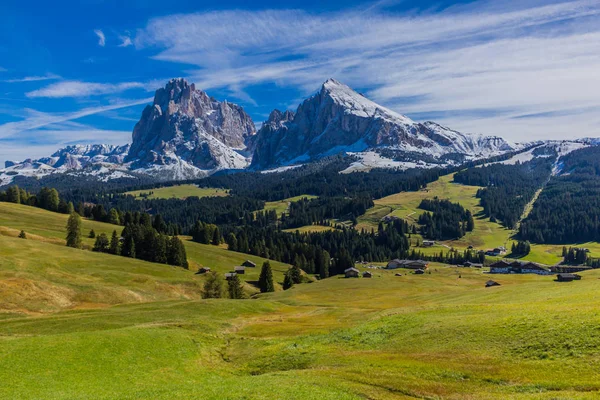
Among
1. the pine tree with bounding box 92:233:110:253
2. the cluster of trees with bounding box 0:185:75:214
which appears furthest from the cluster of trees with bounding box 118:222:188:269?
the cluster of trees with bounding box 0:185:75:214

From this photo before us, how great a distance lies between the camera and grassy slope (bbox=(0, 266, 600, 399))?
27.5 metres

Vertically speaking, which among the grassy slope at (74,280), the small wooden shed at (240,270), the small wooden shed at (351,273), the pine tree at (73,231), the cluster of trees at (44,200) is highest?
the cluster of trees at (44,200)

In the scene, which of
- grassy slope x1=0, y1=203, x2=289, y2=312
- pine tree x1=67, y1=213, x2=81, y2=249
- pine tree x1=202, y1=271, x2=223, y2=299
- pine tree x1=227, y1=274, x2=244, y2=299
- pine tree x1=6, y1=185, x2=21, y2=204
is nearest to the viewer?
grassy slope x1=0, y1=203, x2=289, y2=312

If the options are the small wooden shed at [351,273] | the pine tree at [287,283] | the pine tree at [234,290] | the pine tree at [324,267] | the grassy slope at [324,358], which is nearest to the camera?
the grassy slope at [324,358]

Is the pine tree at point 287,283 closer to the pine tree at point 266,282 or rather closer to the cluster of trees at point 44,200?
the pine tree at point 266,282

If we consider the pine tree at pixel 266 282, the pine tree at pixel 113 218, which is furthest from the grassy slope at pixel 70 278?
the pine tree at pixel 113 218

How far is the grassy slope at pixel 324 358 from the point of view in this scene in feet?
90.2

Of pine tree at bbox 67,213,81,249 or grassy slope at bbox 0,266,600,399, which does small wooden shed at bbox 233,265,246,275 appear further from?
grassy slope at bbox 0,266,600,399

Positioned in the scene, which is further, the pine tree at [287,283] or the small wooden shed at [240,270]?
the small wooden shed at [240,270]

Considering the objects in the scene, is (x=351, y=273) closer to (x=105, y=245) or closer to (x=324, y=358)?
(x=105, y=245)

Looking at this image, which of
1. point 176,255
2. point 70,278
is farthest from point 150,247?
point 70,278

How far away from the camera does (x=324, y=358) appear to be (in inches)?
1567

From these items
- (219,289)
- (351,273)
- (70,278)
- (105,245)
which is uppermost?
(105,245)

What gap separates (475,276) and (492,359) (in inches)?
5945
